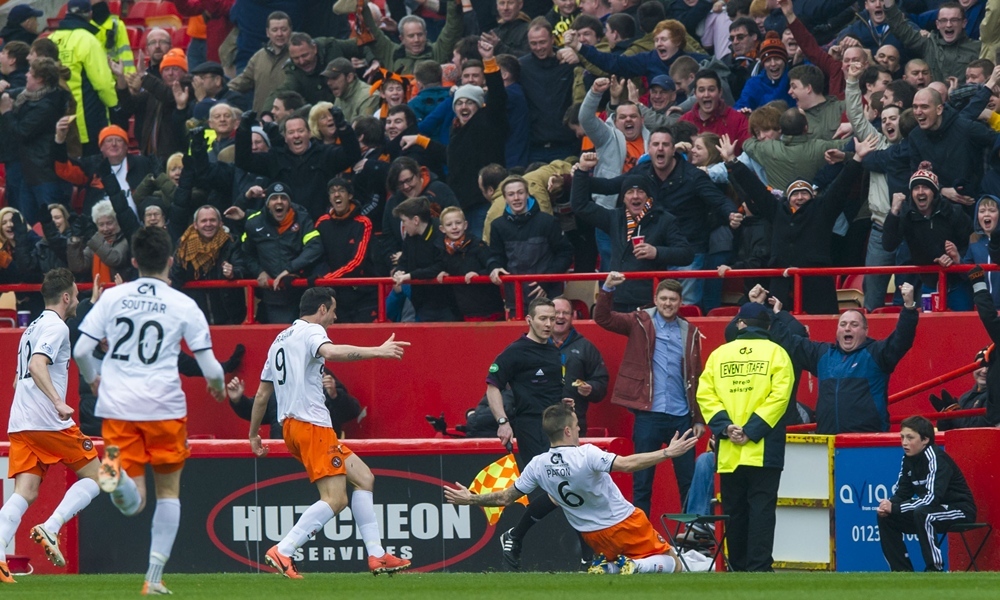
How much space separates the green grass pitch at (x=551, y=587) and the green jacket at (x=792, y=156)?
15.0 feet

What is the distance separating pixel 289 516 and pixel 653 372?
3.48 m

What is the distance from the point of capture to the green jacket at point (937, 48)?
1578cm

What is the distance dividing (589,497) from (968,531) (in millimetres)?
3222

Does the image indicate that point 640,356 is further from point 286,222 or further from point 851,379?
point 286,222

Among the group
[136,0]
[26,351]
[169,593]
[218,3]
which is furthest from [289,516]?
[136,0]

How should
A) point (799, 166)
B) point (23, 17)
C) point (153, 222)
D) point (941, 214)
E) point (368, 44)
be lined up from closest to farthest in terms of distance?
point (941, 214) → point (799, 166) → point (153, 222) → point (368, 44) → point (23, 17)

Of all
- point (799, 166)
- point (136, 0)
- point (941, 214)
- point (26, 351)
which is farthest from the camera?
point (136, 0)

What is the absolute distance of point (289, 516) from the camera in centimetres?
1420

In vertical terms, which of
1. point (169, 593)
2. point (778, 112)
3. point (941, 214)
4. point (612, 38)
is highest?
point (612, 38)

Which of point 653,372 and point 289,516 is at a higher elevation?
point 653,372

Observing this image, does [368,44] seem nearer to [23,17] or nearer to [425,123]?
[425,123]

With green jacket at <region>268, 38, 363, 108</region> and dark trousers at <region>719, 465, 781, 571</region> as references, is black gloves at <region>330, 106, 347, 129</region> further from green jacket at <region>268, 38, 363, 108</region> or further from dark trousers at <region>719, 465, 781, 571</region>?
dark trousers at <region>719, 465, 781, 571</region>

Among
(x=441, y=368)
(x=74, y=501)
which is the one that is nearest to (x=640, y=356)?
(x=441, y=368)

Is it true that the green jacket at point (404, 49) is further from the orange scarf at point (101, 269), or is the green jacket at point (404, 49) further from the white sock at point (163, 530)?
the white sock at point (163, 530)
